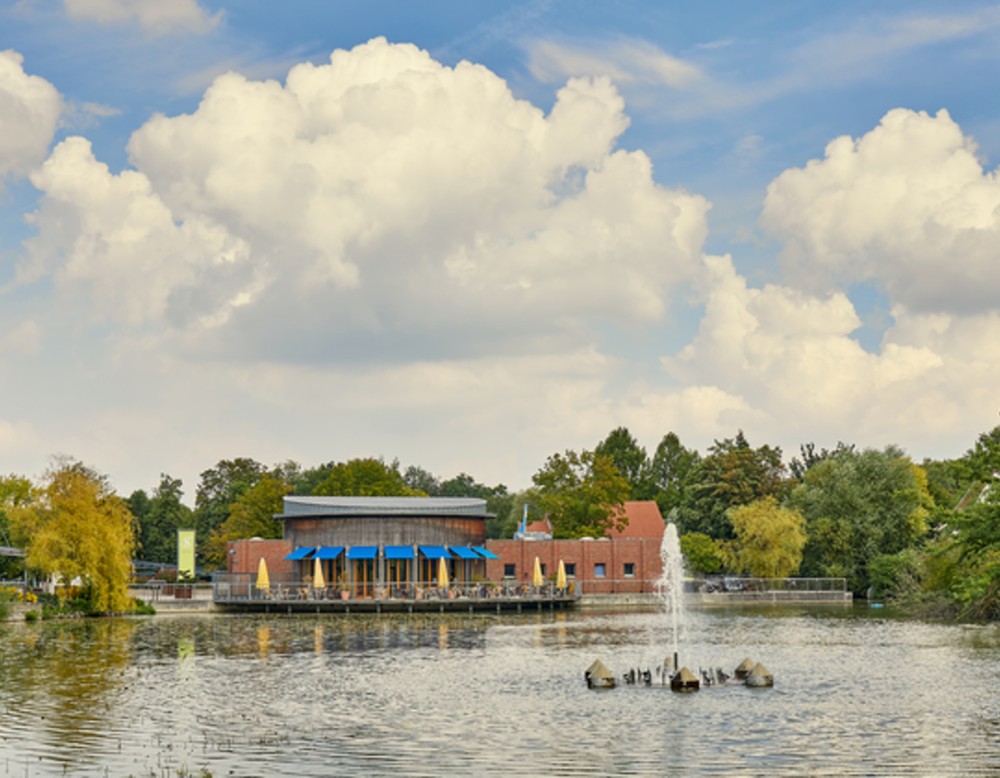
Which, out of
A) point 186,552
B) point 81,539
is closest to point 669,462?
point 186,552

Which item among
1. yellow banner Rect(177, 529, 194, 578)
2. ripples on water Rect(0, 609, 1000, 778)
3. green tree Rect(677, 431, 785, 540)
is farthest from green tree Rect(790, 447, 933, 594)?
yellow banner Rect(177, 529, 194, 578)

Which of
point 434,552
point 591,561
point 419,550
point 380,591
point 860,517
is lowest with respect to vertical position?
point 380,591

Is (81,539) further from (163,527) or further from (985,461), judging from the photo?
(163,527)

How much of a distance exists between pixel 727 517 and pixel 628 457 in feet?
156

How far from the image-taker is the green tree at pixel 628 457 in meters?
145

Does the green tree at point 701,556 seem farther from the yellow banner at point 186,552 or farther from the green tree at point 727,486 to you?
the yellow banner at point 186,552

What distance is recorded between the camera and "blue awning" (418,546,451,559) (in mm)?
80188

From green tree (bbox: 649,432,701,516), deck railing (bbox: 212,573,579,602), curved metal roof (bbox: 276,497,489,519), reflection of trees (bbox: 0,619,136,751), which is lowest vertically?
reflection of trees (bbox: 0,619,136,751)

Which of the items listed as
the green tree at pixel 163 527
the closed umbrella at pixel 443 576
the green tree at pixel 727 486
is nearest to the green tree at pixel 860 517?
the green tree at pixel 727 486

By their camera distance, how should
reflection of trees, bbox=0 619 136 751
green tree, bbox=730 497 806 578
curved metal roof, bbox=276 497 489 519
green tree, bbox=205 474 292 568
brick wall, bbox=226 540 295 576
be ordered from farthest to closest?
green tree, bbox=205 474 292 568 → green tree, bbox=730 497 806 578 → brick wall, bbox=226 540 295 576 → curved metal roof, bbox=276 497 489 519 → reflection of trees, bbox=0 619 136 751

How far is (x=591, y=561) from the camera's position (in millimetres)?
85750

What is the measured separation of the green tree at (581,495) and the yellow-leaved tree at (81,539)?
109 ft

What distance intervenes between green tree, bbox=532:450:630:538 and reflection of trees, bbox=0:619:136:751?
3904 cm

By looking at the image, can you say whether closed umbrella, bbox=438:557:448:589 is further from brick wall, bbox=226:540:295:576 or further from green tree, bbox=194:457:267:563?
green tree, bbox=194:457:267:563
